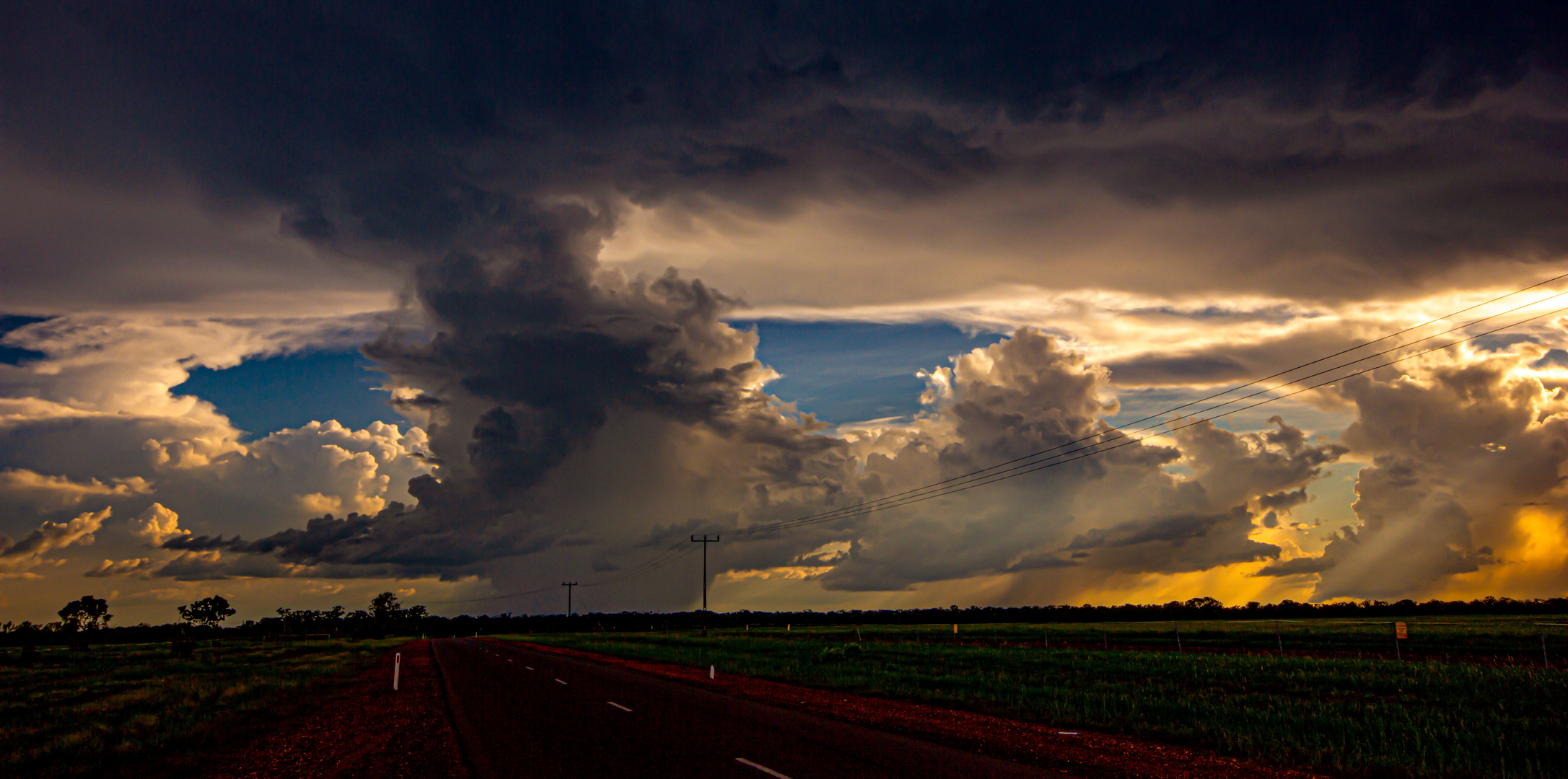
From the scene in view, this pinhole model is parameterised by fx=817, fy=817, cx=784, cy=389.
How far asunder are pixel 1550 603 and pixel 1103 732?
25883 centimetres

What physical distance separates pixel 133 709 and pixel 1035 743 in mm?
30334

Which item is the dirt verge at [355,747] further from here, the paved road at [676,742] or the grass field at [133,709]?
the grass field at [133,709]

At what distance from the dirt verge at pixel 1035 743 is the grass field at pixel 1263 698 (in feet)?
3.18

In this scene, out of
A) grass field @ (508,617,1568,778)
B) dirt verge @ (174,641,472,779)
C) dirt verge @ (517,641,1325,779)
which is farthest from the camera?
grass field @ (508,617,1568,778)

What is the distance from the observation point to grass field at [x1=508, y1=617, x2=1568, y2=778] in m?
14.7

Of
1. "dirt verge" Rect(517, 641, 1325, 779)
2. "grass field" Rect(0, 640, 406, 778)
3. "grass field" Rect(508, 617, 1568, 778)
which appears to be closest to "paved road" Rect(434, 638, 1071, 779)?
"dirt verge" Rect(517, 641, 1325, 779)

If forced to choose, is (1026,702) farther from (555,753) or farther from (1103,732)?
(555,753)

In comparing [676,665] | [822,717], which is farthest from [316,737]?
[676,665]

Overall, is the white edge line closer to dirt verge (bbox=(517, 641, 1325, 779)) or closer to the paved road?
the paved road

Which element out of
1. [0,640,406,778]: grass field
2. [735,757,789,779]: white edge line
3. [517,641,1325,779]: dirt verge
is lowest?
[0,640,406,778]: grass field

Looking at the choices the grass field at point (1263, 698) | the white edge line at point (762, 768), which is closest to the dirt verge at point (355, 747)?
the white edge line at point (762, 768)

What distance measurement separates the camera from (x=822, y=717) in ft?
62.9

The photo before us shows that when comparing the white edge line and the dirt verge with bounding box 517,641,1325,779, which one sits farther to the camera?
the dirt verge with bounding box 517,641,1325,779

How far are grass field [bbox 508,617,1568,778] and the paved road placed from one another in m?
5.68
